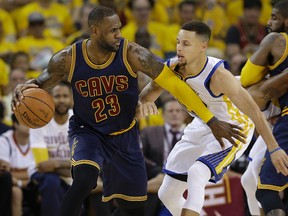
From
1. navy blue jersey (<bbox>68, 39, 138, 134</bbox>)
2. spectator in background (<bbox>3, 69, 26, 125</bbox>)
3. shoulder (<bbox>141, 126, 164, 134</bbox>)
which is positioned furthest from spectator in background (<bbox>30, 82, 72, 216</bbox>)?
navy blue jersey (<bbox>68, 39, 138, 134</bbox>)

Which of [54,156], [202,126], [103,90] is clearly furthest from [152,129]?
[103,90]

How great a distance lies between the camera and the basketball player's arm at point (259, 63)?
6375mm

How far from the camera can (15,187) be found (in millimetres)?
8078

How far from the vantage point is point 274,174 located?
6.21m

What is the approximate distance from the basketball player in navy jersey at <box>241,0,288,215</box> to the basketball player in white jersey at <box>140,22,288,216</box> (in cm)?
29

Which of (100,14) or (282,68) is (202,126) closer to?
(282,68)

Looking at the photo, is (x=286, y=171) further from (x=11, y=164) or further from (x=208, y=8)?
(x=208, y=8)

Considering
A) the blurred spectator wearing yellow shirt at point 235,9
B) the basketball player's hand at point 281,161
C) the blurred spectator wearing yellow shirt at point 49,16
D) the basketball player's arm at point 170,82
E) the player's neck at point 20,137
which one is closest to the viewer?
the basketball player's hand at point 281,161

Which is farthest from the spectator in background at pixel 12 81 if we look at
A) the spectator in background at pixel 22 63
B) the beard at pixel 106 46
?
the beard at pixel 106 46

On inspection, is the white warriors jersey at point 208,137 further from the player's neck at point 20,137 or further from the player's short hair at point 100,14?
the player's neck at point 20,137

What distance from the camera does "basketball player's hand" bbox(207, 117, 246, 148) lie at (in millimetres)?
5961

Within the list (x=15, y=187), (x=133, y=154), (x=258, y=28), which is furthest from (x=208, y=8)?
(x=133, y=154)

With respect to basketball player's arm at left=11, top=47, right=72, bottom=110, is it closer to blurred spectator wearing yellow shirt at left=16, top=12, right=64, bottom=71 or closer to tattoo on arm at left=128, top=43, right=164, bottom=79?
tattoo on arm at left=128, top=43, right=164, bottom=79

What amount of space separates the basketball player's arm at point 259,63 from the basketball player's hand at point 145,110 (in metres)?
0.93
